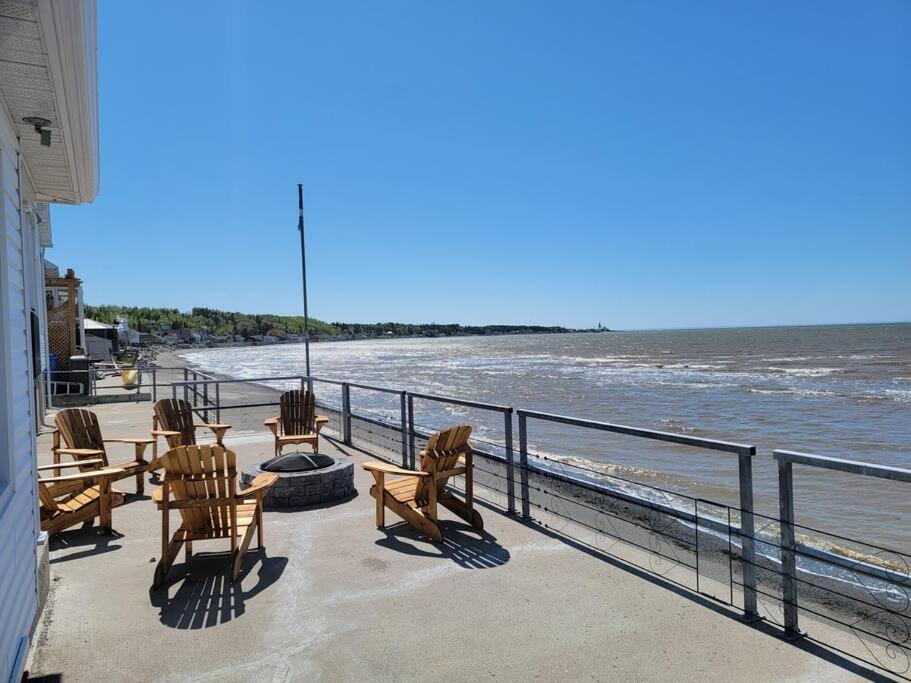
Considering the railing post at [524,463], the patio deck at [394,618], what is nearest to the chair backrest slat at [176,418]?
the patio deck at [394,618]

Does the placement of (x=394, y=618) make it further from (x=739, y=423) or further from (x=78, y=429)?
(x=739, y=423)

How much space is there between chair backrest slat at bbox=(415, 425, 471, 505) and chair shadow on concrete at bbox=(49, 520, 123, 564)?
7.98ft

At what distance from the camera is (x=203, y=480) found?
3.88 metres

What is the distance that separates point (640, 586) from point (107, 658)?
3.02 metres

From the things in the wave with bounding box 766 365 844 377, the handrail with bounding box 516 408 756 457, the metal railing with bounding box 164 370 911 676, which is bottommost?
the wave with bounding box 766 365 844 377

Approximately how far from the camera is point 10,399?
2.99 metres

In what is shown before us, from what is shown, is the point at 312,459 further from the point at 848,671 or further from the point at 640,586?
the point at 848,671

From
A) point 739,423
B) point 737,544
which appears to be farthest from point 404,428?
point 739,423

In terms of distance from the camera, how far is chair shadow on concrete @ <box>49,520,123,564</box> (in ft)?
14.8

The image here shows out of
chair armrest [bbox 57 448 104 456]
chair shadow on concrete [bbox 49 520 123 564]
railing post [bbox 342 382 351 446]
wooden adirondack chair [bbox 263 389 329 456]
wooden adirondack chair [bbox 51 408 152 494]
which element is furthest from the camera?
railing post [bbox 342 382 351 446]

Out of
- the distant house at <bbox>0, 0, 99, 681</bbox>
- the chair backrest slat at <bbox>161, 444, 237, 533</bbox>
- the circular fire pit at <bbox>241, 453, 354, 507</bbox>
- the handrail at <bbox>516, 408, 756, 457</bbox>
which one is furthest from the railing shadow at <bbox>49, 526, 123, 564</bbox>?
the handrail at <bbox>516, 408, 756, 457</bbox>

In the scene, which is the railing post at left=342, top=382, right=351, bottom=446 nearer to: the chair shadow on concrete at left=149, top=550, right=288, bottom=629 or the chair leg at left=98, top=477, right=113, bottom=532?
the chair leg at left=98, top=477, right=113, bottom=532

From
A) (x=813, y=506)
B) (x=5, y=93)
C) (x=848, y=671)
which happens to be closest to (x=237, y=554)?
(x=5, y=93)

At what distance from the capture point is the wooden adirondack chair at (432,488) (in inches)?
183
